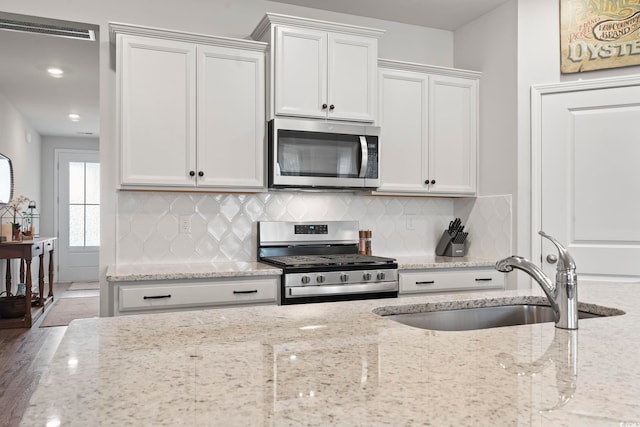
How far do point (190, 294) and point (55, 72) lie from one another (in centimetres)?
373

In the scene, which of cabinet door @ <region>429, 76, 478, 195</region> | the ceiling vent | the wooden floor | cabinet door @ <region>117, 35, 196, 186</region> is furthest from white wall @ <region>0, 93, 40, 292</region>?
cabinet door @ <region>429, 76, 478, 195</region>

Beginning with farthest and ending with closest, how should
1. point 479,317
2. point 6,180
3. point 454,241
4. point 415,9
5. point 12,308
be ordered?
point 6,180 < point 12,308 < point 454,241 < point 415,9 < point 479,317

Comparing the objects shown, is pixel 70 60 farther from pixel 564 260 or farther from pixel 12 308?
pixel 564 260

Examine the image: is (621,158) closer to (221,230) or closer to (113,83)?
(221,230)

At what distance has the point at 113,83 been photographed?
3.12m

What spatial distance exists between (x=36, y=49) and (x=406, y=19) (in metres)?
3.25

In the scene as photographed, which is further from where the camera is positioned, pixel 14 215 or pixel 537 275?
pixel 14 215

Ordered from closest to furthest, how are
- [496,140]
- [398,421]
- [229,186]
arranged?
[398,421] → [229,186] → [496,140]

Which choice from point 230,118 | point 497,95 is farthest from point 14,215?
point 497,95

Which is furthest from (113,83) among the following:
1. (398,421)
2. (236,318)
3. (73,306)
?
(73,306)

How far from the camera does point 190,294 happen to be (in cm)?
269

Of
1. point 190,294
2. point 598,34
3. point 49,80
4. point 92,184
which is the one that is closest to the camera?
point 190,294

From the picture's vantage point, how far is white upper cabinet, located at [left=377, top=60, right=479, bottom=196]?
353cm

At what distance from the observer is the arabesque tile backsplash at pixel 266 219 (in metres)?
3.17
